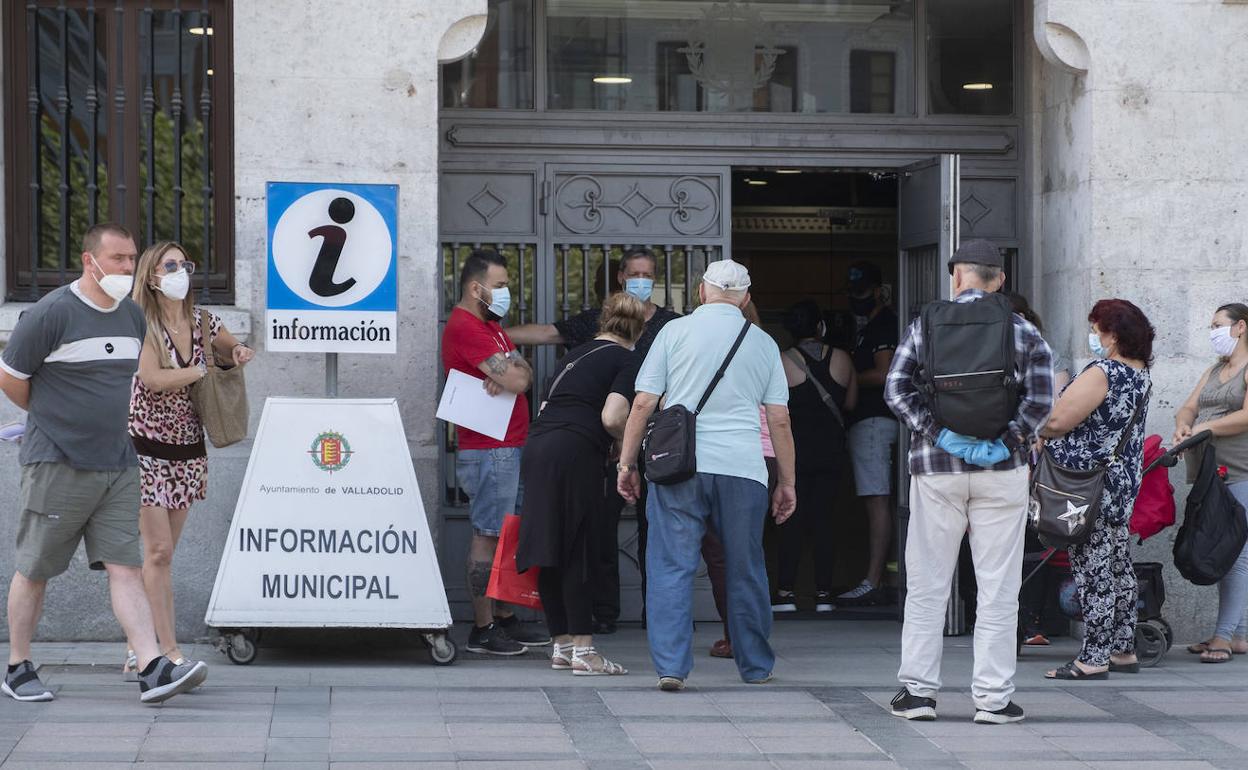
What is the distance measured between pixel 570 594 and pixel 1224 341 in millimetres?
3500

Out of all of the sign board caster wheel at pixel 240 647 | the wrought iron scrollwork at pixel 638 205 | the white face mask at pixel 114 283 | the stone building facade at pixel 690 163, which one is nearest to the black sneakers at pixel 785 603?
the stone building facade at pixel 690 163

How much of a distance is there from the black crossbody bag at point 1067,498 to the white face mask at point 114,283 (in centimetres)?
399

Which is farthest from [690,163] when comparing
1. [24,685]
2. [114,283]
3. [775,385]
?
[24,685]

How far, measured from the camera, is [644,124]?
9578mm

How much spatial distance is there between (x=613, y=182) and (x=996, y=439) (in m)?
3.58

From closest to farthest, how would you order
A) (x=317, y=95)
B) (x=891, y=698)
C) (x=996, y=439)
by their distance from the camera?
(x=996, y=439)
(x=891, y=698)
(x=317, y=95)

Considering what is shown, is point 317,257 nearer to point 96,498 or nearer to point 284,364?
point 284,364

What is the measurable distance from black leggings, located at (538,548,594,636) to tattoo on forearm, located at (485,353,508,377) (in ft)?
3.32

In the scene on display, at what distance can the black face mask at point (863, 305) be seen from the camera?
10852mm

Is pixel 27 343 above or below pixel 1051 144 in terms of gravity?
below

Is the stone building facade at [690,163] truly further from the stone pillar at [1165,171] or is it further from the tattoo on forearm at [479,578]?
the tattoo on forearm at [479,578]

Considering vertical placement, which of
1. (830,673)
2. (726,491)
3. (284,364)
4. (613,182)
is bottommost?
(830,673)

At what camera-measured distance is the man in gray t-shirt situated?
6.72 metres

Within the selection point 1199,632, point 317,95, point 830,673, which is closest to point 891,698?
point 830,673
